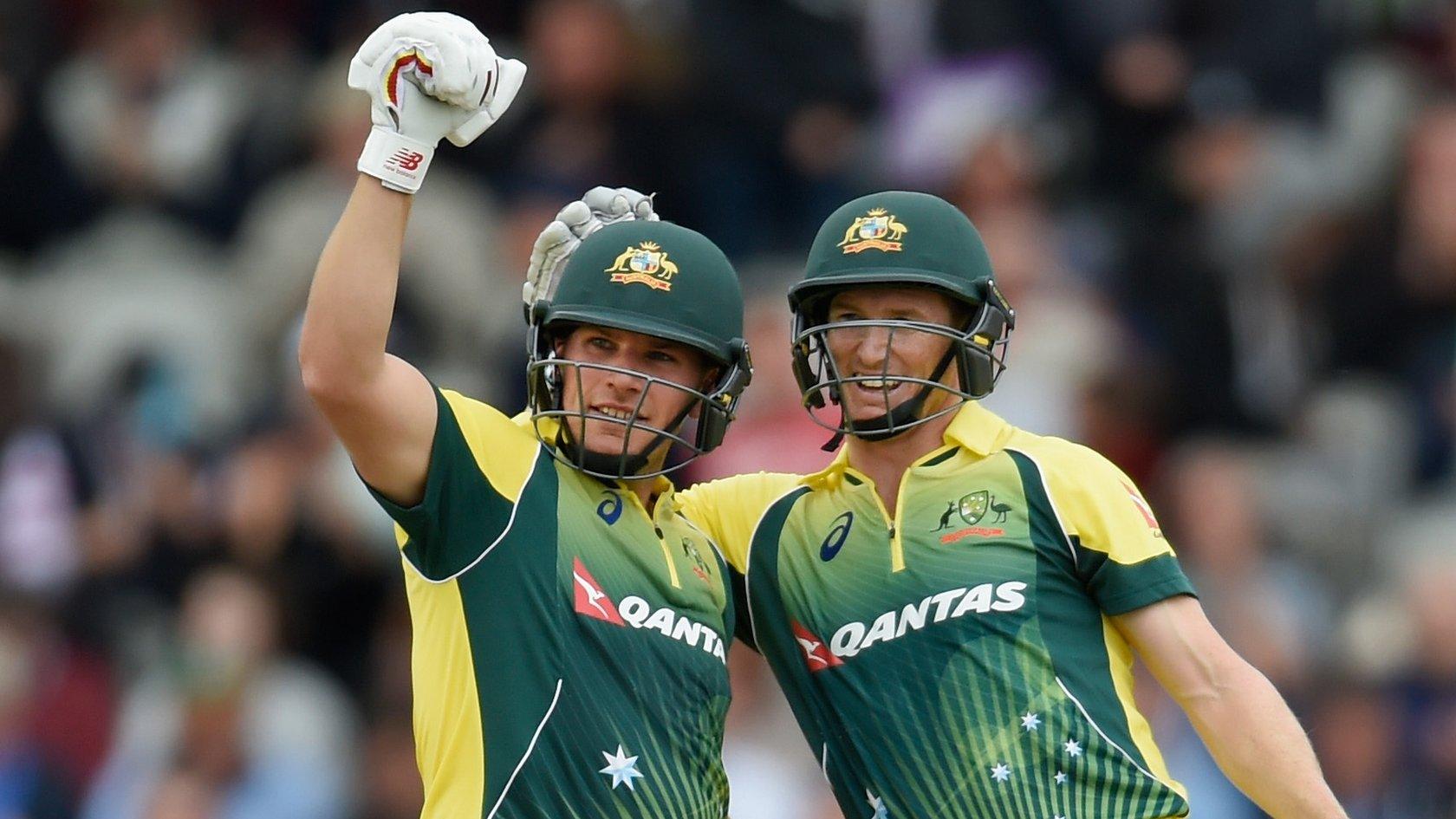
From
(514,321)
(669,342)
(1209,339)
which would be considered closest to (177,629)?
(514,321)

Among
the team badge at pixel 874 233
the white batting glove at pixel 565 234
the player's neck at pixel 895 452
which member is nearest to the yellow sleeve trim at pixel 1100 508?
the player's neck at pixel 895 452

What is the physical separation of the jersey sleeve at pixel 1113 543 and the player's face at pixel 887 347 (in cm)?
41

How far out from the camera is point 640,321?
5.29 metres

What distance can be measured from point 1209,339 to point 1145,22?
5.26 feet

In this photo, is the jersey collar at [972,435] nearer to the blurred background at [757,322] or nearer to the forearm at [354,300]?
the forearm at [354,300]

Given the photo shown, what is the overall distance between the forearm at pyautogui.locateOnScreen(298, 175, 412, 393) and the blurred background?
441cm

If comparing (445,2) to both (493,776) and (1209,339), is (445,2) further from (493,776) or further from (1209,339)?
(493,776)

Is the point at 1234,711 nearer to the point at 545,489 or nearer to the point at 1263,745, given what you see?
the point at 1263,745

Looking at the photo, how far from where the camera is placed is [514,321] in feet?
34.6

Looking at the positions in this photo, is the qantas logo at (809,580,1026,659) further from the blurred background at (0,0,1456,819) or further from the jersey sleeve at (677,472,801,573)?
the blurred background at (0,0,1456,819)

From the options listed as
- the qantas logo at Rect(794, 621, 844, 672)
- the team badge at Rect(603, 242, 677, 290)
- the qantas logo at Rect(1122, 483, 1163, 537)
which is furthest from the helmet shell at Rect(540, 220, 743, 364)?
the qantas logo at Rect(1122, 483, 1163, 537)

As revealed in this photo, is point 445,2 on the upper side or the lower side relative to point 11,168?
upper

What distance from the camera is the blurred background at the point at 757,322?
9.59m

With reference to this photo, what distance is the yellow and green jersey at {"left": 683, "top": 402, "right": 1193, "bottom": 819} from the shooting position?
531cm
